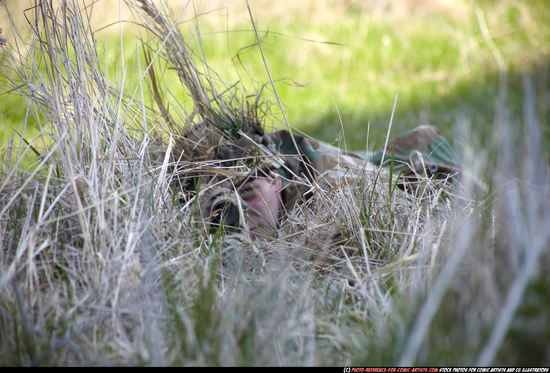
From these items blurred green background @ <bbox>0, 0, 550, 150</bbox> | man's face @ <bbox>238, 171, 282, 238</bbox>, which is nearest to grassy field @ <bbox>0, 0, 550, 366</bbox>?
man's face @ <bbox>238, 171, 282, 238</bbox>

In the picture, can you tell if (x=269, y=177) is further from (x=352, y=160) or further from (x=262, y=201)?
(x=352, y=160)

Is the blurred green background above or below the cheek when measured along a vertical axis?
above

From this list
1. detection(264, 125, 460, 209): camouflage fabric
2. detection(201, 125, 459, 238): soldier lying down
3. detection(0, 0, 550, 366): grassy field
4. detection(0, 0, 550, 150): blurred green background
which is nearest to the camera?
detection(0, 0, 550, 366): grassy field

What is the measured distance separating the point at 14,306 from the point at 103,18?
3.84 meters

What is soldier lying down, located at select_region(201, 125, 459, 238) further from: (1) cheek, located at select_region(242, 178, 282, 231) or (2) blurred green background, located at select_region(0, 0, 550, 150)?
(2) blurred green background, located at select_region(0, 0, 550, 150)

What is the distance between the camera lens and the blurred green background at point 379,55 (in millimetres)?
3480

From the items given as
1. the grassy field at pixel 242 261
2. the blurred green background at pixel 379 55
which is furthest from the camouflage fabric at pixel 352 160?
the blurred green background at pixel 379 55

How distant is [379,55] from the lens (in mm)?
4457

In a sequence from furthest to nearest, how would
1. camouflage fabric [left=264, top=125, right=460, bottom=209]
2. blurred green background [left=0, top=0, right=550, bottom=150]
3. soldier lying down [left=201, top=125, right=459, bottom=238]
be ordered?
blurred green background [left=0, top=0, right=550, bottom=150] < camouflage fabric [left=264, top=125, right=460, bottom=209] < soldier lying down [left=201, top=125, right=459, bottom=238]

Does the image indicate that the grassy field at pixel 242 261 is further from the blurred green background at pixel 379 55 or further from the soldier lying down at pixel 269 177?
the blurred green background at pixel 379 55

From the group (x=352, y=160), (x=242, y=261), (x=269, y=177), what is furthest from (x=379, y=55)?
(x=242, y=261)

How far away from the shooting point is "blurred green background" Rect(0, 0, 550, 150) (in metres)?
3.48

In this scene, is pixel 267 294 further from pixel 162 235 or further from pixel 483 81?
pixel 483 81

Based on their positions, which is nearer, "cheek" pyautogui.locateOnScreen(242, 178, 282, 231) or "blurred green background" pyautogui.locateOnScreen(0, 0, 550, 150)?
"cheek" pyautogui.locateOnScreen(242, 178, 282, 231)
